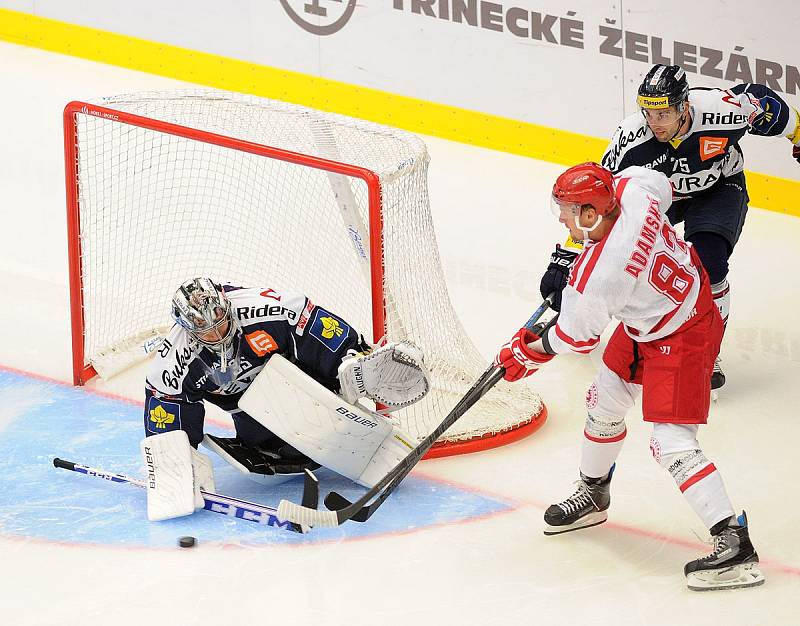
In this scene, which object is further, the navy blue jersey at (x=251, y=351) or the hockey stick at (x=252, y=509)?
the navy blue jersey at (x=251, y=351)

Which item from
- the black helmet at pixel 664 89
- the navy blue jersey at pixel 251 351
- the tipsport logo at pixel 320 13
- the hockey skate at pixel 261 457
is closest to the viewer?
the navy blue jersey at pixel 251 351

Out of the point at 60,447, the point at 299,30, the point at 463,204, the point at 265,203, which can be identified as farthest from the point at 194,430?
the point at 299,30

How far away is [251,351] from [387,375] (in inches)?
15.4

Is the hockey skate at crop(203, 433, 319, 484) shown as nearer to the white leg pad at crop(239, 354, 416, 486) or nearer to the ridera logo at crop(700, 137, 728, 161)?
the white leg pad at crop(239, 354, 416, 486)

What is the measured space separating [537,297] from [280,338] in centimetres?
194

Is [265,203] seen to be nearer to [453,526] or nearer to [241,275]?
[241,275]

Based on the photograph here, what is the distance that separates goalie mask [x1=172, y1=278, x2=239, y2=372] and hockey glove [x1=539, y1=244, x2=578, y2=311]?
41.5 inches

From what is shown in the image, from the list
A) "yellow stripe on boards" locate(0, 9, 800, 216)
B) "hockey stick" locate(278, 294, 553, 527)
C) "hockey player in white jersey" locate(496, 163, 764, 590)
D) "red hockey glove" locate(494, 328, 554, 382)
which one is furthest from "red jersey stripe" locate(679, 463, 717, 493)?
"yellow stripe on boards" locate(0, 9, 800, 216)

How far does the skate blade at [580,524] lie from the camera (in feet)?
13.0

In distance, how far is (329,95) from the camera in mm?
7598

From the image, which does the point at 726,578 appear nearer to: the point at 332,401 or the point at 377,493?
the point at 377,493

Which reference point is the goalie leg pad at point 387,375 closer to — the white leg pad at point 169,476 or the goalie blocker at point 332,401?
the goalie blocker at point 332,401

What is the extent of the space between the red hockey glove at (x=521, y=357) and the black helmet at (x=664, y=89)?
1082mm

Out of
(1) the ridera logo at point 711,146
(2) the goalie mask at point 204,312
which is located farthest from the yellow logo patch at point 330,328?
(1) the ridera logo at point 711,146
